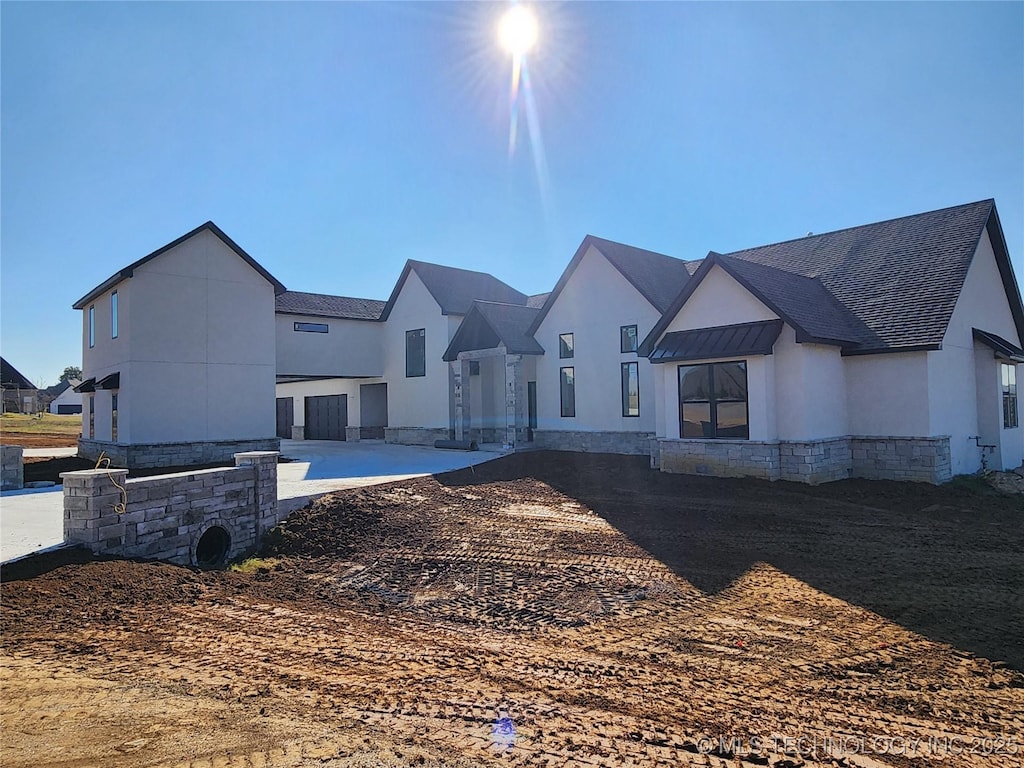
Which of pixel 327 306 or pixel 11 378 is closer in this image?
pixel 11 378

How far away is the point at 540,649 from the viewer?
5.93 m

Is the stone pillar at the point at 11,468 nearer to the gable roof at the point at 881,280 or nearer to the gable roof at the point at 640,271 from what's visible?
the gable roof at the point at 640,271

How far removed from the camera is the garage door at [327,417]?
30875mm

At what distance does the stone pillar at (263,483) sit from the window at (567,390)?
12.2 m

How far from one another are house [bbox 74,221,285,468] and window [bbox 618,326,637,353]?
11.9 m

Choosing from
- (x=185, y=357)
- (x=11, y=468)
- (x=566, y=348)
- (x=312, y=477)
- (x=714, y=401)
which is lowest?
(x=312, y=477)

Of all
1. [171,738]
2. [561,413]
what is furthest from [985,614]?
[561,413]

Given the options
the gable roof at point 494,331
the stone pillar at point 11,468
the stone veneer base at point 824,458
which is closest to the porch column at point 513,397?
the gable roof at point 494,331

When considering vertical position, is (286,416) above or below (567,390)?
below

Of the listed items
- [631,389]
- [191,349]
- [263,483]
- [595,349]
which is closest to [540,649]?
[263,483]

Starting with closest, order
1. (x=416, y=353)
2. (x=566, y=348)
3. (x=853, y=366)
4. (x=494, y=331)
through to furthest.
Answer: (x=853, y=366)
(x=566, y=348)
(x=494, y=331)
(x=416, y=353)

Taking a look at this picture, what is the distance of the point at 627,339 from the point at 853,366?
686 centimetres

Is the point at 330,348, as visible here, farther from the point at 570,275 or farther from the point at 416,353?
the point at 570,275

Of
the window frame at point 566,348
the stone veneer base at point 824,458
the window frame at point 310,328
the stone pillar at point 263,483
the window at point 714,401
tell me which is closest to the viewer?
the stone pillar at point 263,483
